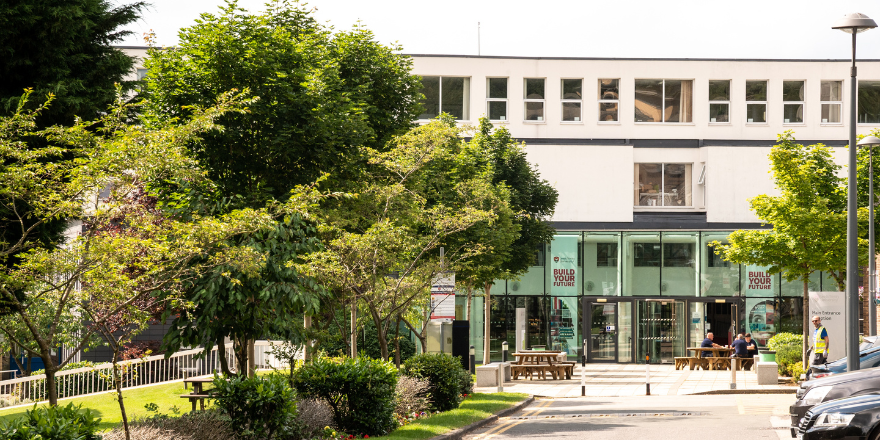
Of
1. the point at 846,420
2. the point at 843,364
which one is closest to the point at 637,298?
the point at 843,364

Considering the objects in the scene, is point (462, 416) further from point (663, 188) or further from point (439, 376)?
point (663, 188)

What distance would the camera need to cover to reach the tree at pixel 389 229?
603 inches

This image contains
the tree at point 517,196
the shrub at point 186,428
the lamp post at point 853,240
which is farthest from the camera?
the tree at point 517,196

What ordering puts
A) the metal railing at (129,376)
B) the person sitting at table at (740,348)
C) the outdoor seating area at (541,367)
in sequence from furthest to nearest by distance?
the person sitting at table at (740,348) → the outdoor seating area at (541,367) → the metal railing at (129,376)

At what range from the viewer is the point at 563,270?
128 ft

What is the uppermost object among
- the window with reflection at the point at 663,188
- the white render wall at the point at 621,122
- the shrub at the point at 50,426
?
the white render wall at the point at 621,122

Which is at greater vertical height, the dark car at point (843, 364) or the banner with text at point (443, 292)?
the banner with text at point (443, 292)

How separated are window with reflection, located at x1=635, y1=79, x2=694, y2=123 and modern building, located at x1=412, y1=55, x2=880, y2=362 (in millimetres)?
58

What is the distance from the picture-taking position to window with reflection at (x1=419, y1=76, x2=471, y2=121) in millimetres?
39906

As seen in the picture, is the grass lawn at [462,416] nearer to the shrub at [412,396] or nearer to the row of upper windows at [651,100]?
the shrub at [412,396]

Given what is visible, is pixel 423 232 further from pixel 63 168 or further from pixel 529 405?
pixel 63 168

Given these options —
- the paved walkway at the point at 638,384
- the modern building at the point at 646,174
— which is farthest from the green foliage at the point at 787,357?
the modern building at the point at 646,174

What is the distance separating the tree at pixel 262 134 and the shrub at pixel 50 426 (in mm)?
4680

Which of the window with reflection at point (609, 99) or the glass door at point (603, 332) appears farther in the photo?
the window with reflection at point (609, 99)
